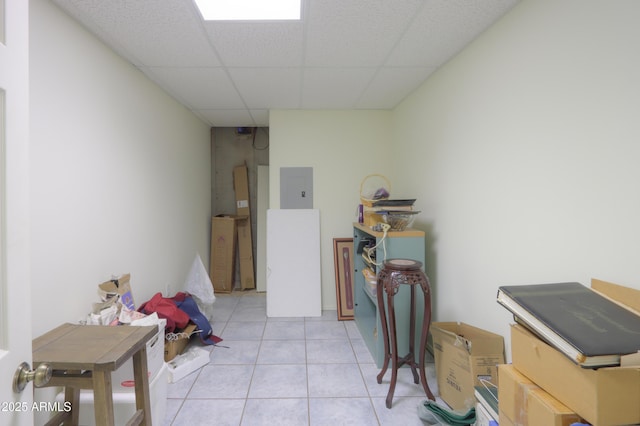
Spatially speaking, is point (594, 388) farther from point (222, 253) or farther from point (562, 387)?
point (222, 253)

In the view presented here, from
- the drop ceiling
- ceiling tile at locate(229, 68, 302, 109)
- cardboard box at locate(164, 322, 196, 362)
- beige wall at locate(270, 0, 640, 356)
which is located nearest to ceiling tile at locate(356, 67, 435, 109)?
the drop ceiling

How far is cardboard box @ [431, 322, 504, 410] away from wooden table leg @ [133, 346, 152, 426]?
1769mm

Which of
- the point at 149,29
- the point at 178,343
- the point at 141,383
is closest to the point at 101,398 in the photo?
the point at 141,383

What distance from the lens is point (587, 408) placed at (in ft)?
2.69

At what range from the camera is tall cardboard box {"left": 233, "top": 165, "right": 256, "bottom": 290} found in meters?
4.41

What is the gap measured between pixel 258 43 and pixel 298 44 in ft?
0.91

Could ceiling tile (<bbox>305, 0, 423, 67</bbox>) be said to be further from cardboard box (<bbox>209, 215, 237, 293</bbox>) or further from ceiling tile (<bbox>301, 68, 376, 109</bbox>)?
cardboard box (<bbox>209, 215, 237, 293</bbox>)

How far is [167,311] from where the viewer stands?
2.45m

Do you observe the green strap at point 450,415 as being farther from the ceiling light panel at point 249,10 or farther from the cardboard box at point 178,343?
the ceiling light panel at point 249,10

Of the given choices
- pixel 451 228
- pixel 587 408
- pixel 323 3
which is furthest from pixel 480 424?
pixel 323 3

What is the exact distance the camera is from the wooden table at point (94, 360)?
1.21m

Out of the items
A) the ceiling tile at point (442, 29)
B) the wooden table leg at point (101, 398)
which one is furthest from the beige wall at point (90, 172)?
the ceiling tile at point (442, 29)

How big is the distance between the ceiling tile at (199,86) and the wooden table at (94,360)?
6.66ft

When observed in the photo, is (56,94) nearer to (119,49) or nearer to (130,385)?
(119,49)
